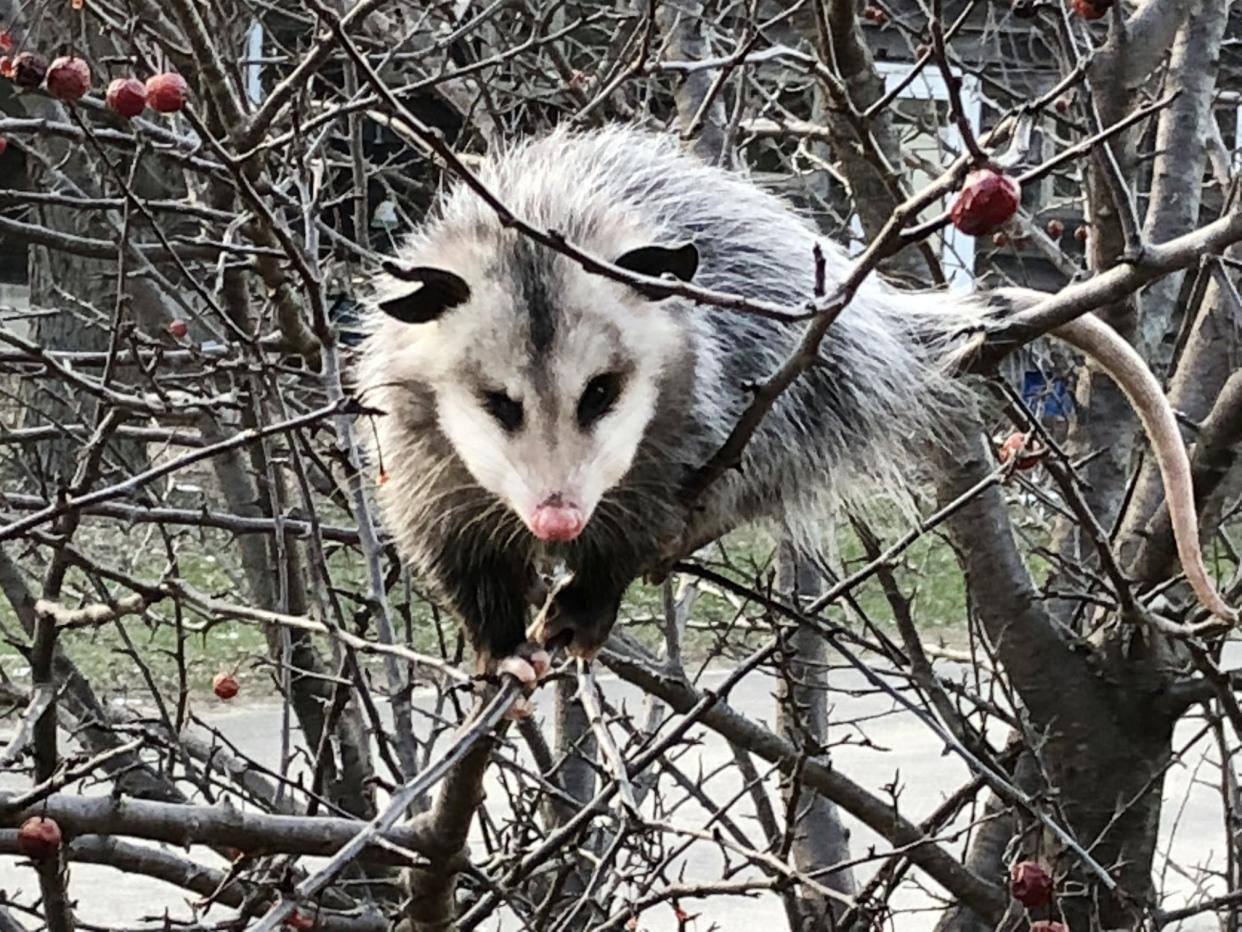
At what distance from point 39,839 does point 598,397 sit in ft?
2.13

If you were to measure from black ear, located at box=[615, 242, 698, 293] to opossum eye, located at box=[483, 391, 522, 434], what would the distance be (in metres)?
A: 0.18

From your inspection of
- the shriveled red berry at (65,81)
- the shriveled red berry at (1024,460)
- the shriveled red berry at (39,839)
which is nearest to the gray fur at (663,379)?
the shriveled red berry at (1024,460)

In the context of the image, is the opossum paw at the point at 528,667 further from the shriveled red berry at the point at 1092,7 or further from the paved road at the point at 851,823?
the paved road at the point at 851,823

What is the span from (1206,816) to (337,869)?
430cm

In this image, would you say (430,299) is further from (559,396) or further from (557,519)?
(557,519)

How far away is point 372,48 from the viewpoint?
2.64 metres

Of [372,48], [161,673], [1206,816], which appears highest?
[161,673]

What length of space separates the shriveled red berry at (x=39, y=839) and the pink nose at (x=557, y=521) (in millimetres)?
442

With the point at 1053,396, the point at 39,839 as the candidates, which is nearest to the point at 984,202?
the point at 39,839

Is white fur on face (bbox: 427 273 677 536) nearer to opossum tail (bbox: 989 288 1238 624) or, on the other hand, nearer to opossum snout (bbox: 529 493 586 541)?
opossum snout (bbox: 529 493 586 541)

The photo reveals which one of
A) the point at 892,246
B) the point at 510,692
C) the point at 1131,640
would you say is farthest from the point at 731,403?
the point at 892,246

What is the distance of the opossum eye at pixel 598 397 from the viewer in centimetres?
161

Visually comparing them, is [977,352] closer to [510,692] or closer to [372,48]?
[510,692]

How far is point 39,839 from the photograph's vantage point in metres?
1.24
